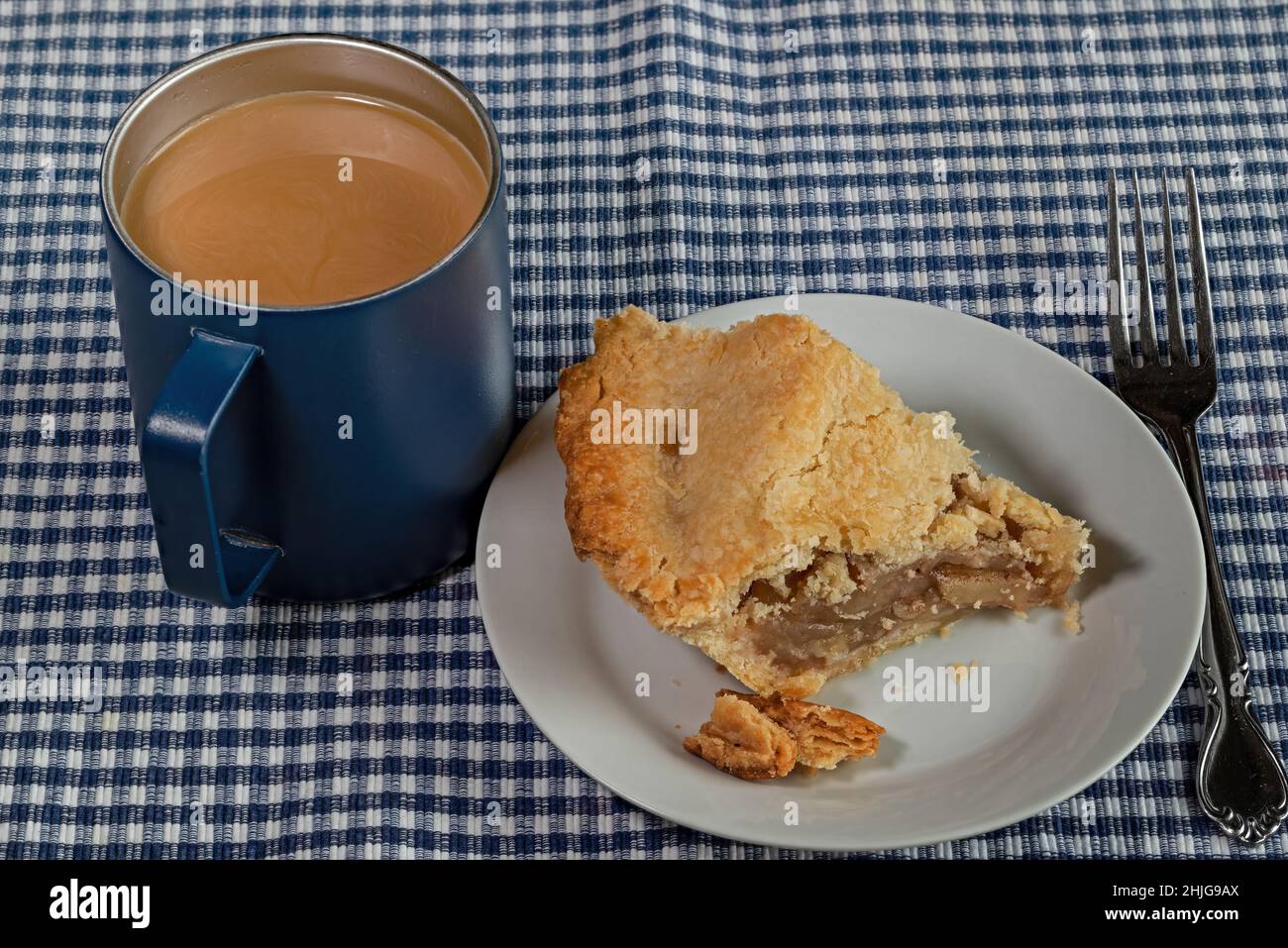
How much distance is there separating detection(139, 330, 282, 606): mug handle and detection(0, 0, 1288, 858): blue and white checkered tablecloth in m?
0.31

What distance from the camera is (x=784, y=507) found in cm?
166

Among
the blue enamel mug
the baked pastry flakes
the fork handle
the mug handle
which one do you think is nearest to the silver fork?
the fork handle

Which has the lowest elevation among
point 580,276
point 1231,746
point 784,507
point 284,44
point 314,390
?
point 1231,746

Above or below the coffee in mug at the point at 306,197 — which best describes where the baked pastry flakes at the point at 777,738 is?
below

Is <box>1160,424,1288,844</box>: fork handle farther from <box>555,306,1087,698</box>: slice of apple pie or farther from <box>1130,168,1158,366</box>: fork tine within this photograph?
<box>1130,168,1158,366</box>: fork tine

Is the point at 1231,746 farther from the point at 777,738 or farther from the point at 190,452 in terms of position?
the point at 190,452

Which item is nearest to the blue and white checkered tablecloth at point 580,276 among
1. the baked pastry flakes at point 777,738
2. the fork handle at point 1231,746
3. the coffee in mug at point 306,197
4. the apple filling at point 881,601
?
the fork handle at point 1231,746

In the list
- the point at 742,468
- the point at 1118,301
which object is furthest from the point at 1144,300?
the point at 742,468

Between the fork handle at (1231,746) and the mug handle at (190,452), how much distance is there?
1.19 m

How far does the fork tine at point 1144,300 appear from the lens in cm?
206

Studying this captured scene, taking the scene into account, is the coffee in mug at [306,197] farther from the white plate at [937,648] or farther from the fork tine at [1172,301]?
the fork tine at [1172,301]

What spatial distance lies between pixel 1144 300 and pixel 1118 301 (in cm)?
4

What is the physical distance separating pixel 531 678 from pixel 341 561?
0.29 m

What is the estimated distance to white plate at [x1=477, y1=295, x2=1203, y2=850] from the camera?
5.17 feet
